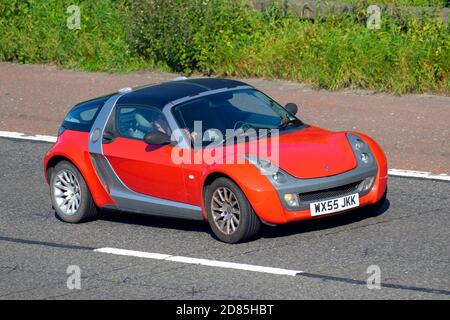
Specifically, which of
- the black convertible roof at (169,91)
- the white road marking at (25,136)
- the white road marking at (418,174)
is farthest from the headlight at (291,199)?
the white road marking at (25,136)

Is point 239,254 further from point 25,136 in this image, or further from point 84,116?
point 25,136

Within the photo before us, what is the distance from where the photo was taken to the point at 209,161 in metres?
11.6

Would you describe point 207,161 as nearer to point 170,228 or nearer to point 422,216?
point 170,228

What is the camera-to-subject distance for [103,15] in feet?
69.1

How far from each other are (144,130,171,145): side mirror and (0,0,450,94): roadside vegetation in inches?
253

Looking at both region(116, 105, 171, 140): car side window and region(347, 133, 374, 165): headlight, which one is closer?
region(347, 133, 374, 165): headlight

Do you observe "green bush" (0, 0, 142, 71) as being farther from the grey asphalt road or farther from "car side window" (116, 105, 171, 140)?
"car side window" (116, 105, 171, 140)

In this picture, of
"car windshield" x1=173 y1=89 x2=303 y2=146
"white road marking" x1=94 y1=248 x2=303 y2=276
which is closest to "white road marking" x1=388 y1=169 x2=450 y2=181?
"car windshield" x1=173 y1=89 x2=303 y2=146

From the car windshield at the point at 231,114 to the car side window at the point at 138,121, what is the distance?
0.60 ft

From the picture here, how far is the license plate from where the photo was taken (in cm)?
1132

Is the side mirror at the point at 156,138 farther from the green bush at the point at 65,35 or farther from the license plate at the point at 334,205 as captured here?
the green bush at the point at 65,35

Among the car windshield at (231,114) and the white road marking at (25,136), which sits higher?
the car windshield at (231,114)

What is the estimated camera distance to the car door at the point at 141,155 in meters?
11.9

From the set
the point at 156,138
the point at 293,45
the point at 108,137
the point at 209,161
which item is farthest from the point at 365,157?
the point at 293,45
